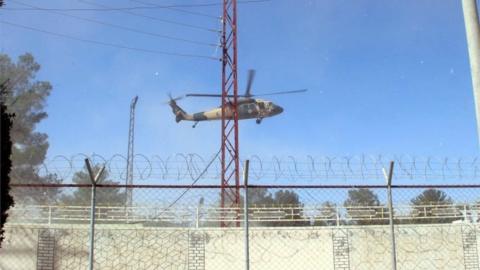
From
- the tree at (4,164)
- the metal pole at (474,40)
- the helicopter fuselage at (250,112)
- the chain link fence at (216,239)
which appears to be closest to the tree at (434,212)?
the chain link fence at (216,239)

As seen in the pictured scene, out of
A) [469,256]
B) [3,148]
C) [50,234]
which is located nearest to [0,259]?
[50,234]

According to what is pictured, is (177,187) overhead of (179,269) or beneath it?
overhead

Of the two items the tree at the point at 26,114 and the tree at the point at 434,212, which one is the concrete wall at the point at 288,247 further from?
the tree at the point at 26,114

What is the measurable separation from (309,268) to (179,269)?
316 cm

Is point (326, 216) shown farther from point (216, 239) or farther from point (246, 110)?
point (246, 110)

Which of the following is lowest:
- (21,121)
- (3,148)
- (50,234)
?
(50,234)

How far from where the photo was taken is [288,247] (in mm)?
12562

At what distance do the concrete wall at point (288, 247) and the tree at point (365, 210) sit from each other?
812 millimetres

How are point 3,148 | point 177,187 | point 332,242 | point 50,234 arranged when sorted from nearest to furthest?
point 3,148 → point 177,187 → point 50,234 → point 332,242

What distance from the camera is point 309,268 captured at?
41.9 ft

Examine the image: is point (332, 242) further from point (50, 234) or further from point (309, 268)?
point (50, 234)

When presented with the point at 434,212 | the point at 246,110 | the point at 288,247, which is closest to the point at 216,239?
the point at 288,247

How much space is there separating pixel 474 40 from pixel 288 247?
27.7 feet

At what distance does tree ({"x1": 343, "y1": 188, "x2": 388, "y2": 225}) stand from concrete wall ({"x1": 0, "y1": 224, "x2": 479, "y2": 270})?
2.66 ft
